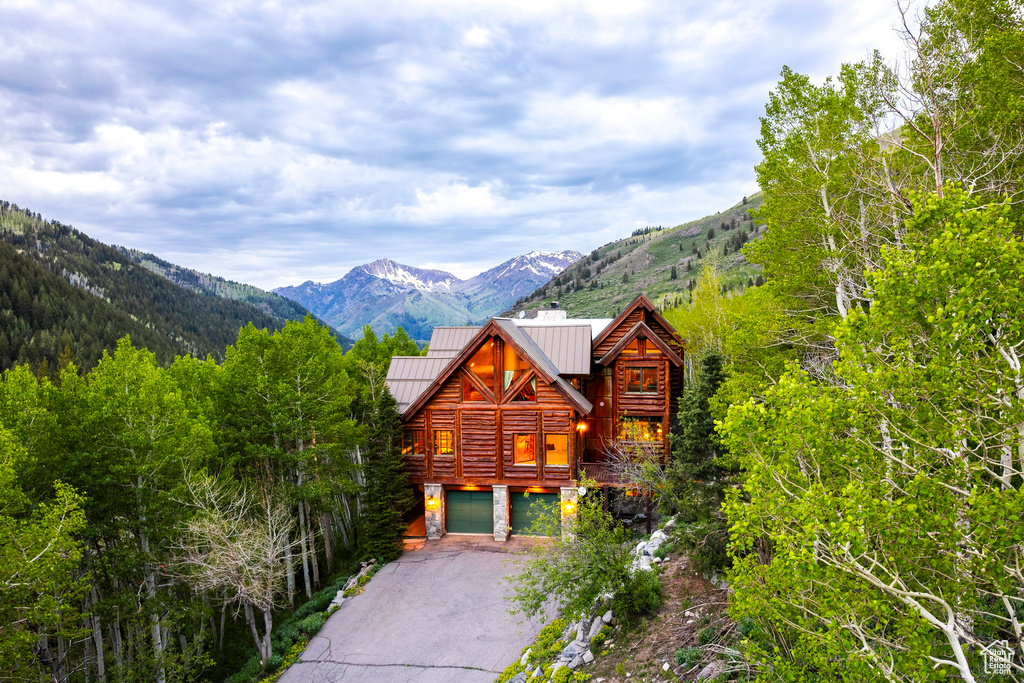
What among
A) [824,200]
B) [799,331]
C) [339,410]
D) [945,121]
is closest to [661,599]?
[799,331]

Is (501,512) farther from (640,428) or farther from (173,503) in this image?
(173,503)

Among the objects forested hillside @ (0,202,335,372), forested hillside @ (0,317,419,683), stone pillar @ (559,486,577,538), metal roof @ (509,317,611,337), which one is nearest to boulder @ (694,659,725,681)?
stone pillar @ (559,486,577,538)

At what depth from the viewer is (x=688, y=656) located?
12.6m

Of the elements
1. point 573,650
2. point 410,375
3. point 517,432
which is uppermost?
point 410,375

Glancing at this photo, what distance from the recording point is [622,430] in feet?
97.7

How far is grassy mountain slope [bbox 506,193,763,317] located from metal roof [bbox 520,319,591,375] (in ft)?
235

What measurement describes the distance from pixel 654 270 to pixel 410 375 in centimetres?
12736

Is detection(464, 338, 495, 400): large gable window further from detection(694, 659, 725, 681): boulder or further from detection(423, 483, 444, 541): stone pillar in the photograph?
detection(694, 659, 725, 681): boulder

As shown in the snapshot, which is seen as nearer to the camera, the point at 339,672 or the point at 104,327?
the point at 339,672

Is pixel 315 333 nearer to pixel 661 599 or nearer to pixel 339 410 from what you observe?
pixel 339 410

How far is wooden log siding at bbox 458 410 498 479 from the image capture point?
27766mm

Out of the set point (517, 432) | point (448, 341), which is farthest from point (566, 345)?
point (448, 341)

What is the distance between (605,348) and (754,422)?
81.8 feet

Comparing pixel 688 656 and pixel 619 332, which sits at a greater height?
pixel 619 332
